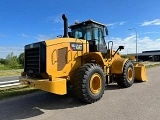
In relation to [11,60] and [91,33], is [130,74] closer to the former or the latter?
[91,33]

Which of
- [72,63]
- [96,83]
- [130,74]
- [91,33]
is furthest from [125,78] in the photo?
[72,63]

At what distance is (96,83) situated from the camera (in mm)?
8320

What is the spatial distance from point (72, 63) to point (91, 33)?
1.91 m

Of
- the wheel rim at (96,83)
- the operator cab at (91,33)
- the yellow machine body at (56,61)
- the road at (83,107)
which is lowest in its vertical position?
the road at (83,107)

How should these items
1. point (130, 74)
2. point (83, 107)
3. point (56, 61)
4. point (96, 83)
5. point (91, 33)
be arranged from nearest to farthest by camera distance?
point (83, 107)
point (56, 61)
point (96, 83)
point (91, 33)
point (130, 74)

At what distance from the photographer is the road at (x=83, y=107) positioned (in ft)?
20.5

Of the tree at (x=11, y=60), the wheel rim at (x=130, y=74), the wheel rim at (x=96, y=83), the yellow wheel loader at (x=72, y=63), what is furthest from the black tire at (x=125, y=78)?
the tree at (x=11, y=60)

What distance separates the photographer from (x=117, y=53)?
1109 cm

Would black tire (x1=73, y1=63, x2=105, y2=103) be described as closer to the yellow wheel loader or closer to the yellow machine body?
the yellow wheel loader

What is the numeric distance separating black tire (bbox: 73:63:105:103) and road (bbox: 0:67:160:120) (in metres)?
0.25

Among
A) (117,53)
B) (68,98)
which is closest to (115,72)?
(117,53)

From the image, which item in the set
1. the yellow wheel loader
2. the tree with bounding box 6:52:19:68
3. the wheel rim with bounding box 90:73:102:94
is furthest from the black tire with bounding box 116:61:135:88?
the tree with bounding box 6:52:19:68

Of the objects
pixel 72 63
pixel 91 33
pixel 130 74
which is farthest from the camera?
pixel 130 74

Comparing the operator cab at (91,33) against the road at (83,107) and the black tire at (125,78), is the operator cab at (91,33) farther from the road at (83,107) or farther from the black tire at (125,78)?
the road at (83,107)
